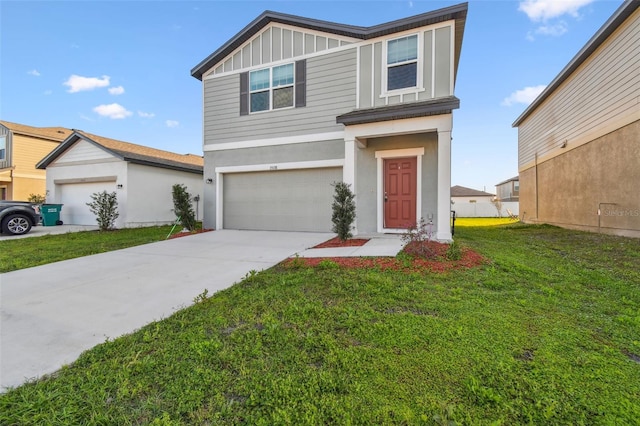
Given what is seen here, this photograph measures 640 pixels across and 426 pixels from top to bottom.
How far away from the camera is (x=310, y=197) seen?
9.23m

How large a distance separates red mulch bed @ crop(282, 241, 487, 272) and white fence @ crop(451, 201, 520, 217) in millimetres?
23992

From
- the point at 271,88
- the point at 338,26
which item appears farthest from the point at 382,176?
the point at 271,88

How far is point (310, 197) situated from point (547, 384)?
25.4 ft

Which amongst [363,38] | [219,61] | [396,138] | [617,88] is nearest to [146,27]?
[219,61]

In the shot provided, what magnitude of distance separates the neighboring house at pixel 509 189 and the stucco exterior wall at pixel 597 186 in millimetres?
22586

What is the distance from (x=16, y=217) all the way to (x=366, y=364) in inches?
550

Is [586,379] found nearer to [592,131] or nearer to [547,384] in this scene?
[547,384]

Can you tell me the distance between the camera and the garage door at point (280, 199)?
907 centimetres

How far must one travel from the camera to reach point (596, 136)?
32.3ft

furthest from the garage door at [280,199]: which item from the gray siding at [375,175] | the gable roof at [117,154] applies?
Answer: the gable roof at [117,154]

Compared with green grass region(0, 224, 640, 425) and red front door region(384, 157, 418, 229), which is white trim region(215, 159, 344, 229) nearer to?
red front door region(384, 157, 418, 229)

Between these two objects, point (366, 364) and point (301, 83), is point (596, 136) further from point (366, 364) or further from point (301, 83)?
point (366, 364)

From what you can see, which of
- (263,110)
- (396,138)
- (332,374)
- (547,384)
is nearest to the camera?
(547,384)

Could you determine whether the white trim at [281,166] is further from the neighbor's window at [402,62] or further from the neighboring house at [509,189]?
the neighboring house at [509,189]
